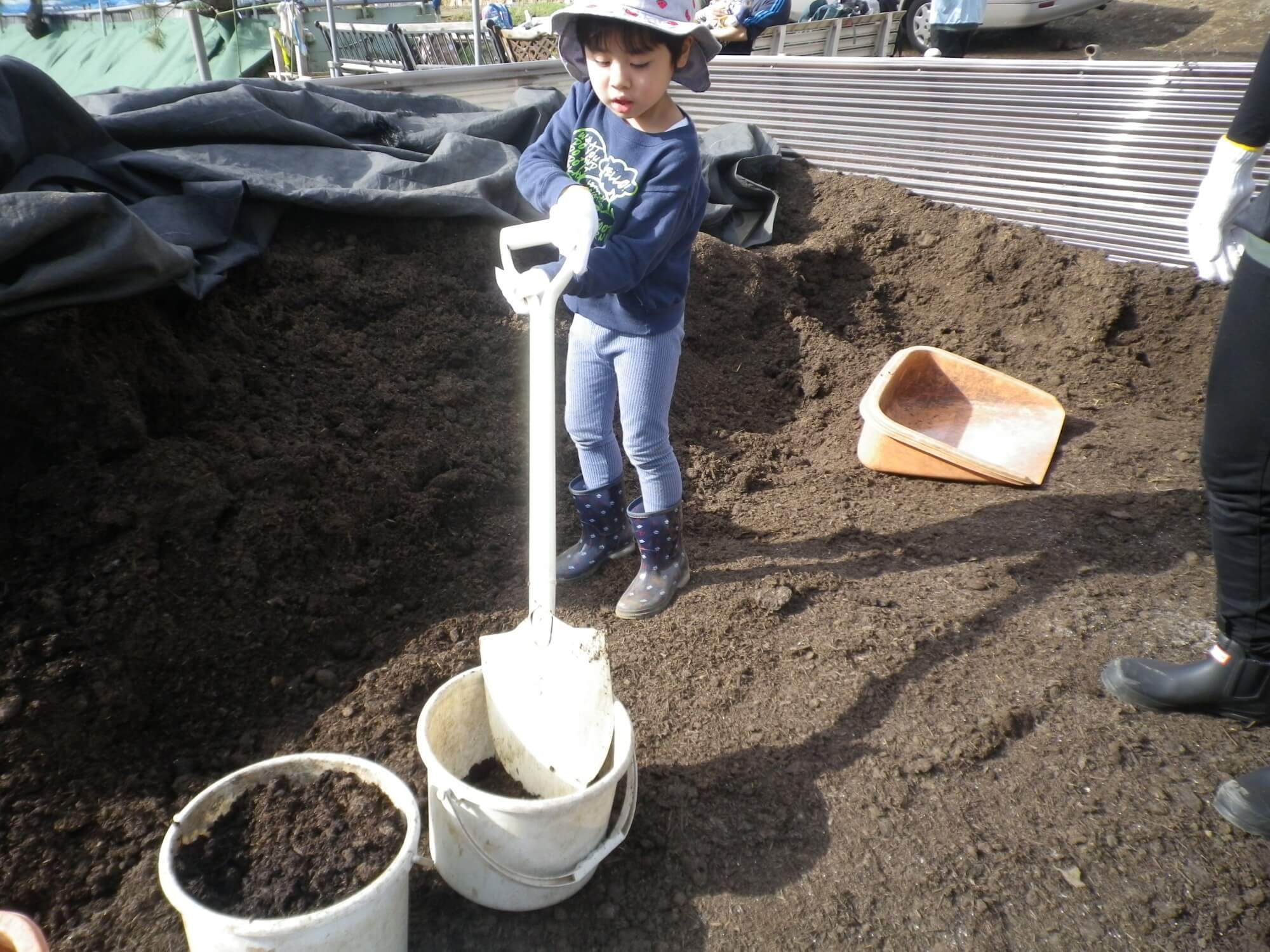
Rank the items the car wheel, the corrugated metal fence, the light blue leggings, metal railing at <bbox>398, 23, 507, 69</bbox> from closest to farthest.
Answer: the light blue leggings, the corrugated metal fence, metal railing at <bbox>398, 23, 507, 69</bbox>, the car wheel

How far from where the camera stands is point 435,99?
3.91 meters

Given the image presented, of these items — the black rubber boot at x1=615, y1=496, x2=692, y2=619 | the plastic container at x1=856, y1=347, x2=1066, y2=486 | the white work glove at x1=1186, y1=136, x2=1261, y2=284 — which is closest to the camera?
the white work glove at x1=1186, y1=136, x2=1261, y2=284

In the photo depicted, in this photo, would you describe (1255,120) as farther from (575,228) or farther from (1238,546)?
(575,228)

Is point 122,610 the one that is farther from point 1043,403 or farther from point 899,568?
point 1043,403

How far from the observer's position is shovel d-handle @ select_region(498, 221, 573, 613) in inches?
53.7

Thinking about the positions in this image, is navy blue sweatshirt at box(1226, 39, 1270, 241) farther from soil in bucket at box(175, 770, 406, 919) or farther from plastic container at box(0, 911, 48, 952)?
plastic container at box(0, 911, 48, 952)

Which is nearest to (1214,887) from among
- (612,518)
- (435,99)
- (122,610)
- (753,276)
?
(612,518)

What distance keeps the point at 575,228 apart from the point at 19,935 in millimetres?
1307

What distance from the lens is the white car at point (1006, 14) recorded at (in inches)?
376

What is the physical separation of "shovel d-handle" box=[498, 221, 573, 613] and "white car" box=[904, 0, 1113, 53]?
9947 mm

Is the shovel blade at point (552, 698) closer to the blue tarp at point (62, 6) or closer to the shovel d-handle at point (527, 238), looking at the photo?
the shovel d-handle at point (527, 238)

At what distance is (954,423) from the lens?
3.25 m

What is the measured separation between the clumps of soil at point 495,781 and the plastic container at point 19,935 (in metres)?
0.68

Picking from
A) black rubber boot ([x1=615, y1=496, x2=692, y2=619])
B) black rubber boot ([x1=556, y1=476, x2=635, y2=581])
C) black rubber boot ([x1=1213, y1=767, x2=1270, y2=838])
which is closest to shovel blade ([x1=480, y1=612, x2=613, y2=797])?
black rubber boot ([x1=615, y1=496, x2=692, y2=619])
